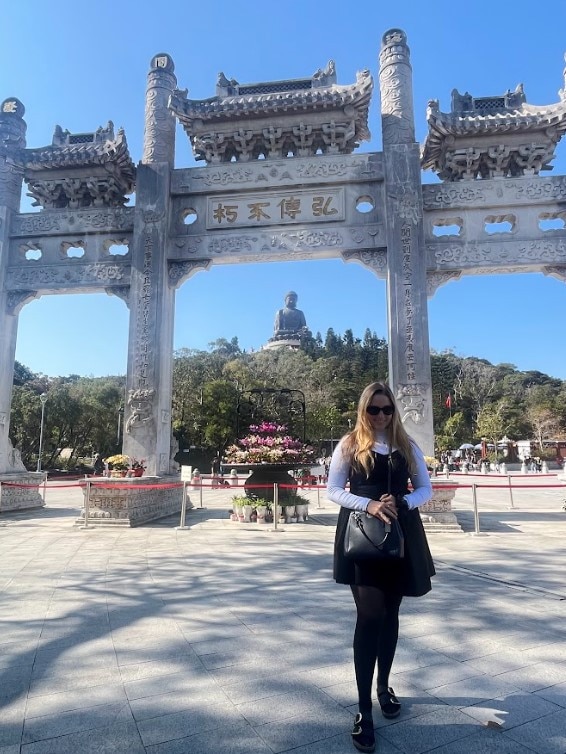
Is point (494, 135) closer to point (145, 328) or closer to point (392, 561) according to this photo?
point (145, 328)

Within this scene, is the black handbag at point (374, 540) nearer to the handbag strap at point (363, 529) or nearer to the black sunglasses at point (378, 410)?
the handbag strap at point (363, 529)

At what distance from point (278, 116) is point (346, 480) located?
33.6 ft

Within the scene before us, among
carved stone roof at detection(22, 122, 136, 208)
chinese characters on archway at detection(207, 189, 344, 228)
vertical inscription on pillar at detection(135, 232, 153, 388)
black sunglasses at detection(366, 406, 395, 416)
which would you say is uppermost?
carved stone roof at detection(22, 122, 136, 208)

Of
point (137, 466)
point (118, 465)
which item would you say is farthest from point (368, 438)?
point (137, 466)

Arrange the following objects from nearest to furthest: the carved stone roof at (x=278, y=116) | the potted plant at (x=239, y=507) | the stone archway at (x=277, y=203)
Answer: the potted plant at (x=239, y=507) < the stone archway at (x=277, y=203) < the carved stone roof at (x=278, y=116)

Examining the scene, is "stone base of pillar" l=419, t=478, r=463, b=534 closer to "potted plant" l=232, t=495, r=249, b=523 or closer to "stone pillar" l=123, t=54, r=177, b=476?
"potted plant" l=232, t=495, r=249, b=523

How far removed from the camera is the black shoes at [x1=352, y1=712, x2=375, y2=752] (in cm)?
169

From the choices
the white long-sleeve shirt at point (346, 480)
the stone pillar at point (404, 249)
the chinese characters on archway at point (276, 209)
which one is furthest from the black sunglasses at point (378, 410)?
the chinese characters on archway at point (276, 209)

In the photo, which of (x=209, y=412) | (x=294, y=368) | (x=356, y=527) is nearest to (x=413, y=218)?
(x=356, y=527)

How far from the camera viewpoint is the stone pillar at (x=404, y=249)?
898cm

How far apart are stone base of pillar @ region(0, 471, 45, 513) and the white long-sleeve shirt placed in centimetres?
890

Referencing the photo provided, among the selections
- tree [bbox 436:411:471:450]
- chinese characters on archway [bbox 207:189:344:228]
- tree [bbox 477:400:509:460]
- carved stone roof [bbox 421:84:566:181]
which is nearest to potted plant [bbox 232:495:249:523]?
chinese characters on archway [bbox 207:189:344:228]

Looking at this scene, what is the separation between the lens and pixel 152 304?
990cm

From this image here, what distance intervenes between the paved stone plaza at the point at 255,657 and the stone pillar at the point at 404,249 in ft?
13.1
